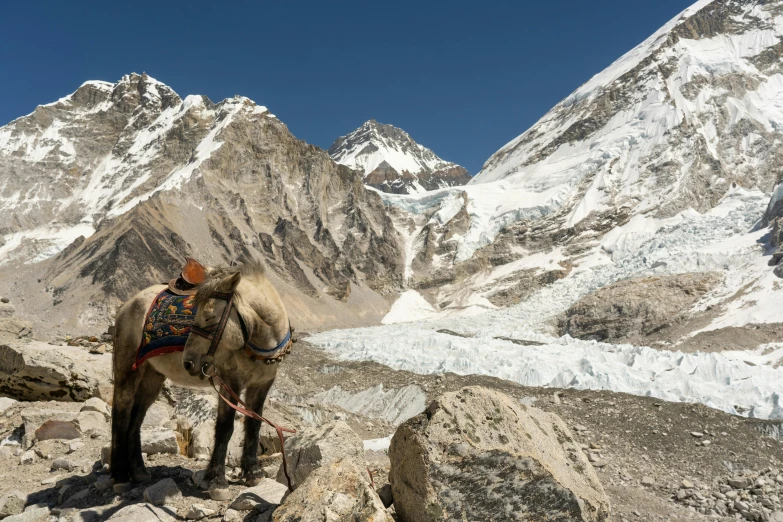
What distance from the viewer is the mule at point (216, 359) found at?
4.42 m

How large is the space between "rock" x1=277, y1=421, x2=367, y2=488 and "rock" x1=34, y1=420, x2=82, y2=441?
3.58m

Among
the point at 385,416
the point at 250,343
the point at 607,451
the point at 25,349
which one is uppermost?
the point at 25,349

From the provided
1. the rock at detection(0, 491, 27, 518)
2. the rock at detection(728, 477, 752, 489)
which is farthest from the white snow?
the rock at detection(0, 491, 27, 518)

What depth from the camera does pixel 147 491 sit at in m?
4.55

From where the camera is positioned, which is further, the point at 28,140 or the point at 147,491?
the point at 28,140

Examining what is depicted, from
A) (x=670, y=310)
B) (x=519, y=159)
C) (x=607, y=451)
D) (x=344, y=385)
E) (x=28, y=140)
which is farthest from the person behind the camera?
(x=519, y=159)

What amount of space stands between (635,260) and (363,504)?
2422 inches

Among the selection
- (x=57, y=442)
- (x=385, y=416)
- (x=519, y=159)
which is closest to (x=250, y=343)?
(x=57, y=442)

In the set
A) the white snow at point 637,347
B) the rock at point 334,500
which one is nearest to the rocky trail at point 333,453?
the rock at point 334,500

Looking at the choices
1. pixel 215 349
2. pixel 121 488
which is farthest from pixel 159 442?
pixel 215 349

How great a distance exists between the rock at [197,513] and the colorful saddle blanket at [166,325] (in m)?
1.30

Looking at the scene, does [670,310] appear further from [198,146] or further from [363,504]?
[198,146]

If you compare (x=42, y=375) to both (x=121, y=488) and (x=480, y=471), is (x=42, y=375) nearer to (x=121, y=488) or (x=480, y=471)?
(x=121, y=488)

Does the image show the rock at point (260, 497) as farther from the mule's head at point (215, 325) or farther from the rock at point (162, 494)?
the mule's head at point (215, 325)
